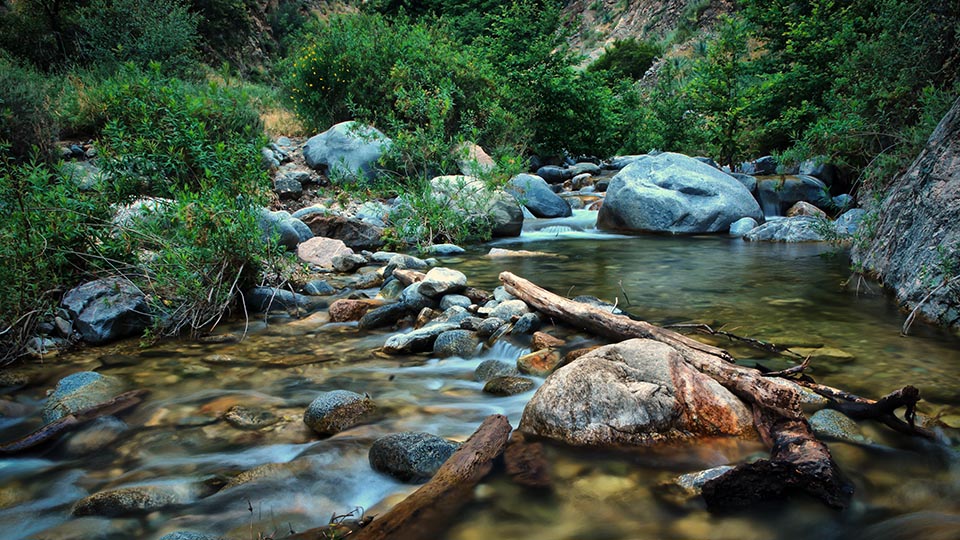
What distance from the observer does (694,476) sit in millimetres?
2506

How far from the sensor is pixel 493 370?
155 inches

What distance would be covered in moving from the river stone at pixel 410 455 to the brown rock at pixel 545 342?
57.0 inches

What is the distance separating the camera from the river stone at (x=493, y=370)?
12.8 ft

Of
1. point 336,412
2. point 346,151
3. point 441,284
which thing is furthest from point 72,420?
point 346,151

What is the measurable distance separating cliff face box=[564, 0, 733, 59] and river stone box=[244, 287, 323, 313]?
30.2 m

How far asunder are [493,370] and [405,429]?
0.89 meters

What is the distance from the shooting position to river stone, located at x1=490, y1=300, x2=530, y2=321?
4767 mm

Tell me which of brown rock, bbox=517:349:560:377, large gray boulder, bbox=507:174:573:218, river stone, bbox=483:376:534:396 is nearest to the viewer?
river stone, bbox=483:376:534:396

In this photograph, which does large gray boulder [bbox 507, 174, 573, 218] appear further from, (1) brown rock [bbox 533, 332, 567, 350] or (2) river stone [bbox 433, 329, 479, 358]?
(1) brown rock [bbox 533, 332, 567, 350]

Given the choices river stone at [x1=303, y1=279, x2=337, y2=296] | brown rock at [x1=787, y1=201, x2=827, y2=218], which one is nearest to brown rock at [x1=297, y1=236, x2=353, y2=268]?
river stone at [x1=303, y1=279, x2=337, y2=296]

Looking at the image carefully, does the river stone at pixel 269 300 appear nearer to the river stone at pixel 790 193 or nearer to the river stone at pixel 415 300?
the river stone at pixel 415 300

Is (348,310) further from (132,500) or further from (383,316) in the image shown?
(132,500)

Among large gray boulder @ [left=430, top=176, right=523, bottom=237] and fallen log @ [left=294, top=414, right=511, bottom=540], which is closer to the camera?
fallen log @ [left=294, top=414, right=511, bottom=540]

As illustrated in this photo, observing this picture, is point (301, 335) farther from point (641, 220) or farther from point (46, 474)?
point (641, 220)
